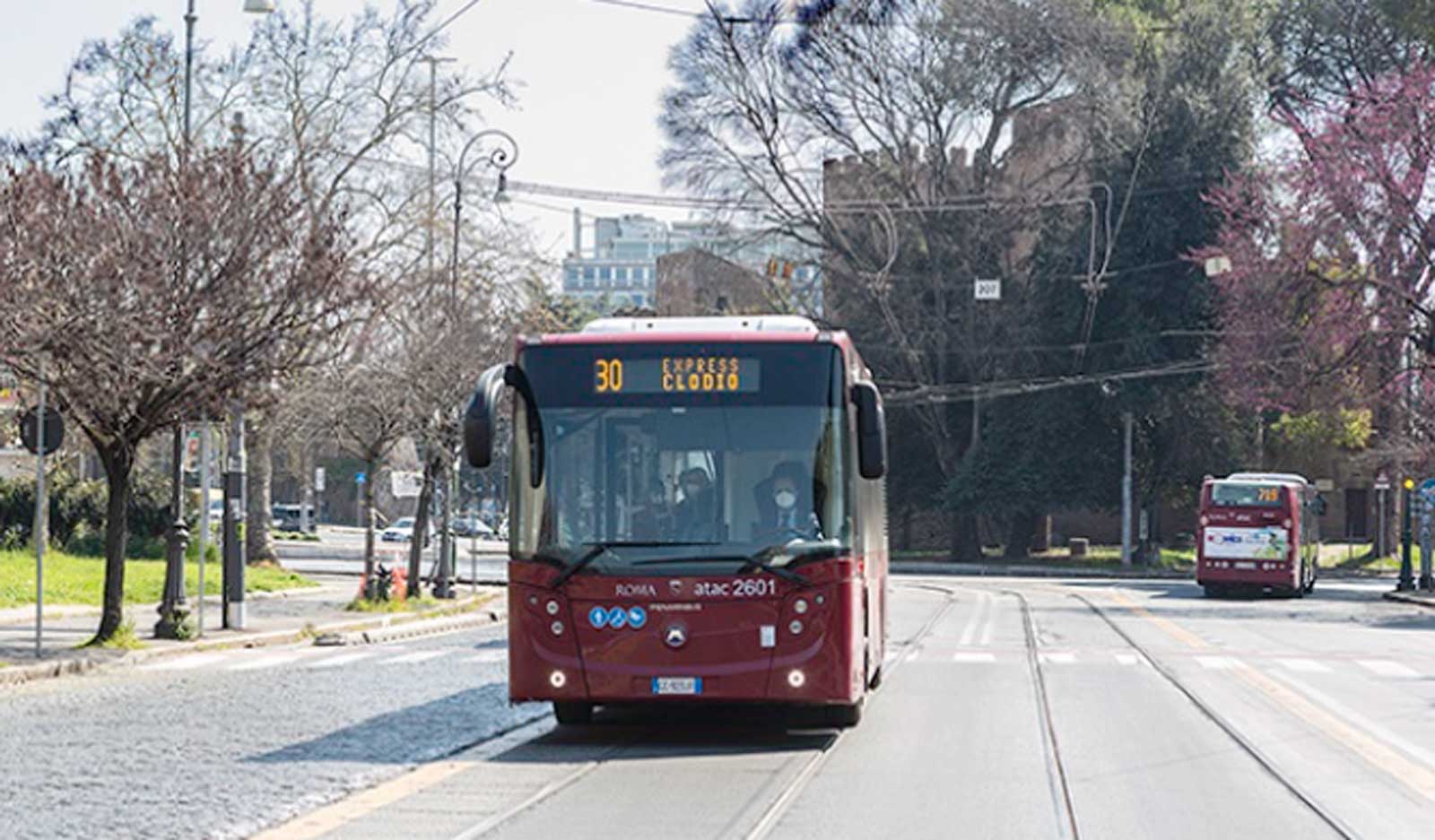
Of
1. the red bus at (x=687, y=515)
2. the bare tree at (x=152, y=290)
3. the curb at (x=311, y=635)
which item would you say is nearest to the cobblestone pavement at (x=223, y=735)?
the curb at (x=311, y=635)

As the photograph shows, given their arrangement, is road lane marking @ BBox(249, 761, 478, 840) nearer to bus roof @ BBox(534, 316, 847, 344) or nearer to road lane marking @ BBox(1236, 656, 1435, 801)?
bus roof @ BBox(534, 316, 847, 344)

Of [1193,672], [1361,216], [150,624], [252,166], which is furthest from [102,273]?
[1361,216]

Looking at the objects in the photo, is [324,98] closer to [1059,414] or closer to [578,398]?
[1059,414]

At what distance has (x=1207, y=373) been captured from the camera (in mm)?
62156

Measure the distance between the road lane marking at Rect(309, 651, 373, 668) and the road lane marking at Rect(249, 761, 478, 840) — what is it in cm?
1059

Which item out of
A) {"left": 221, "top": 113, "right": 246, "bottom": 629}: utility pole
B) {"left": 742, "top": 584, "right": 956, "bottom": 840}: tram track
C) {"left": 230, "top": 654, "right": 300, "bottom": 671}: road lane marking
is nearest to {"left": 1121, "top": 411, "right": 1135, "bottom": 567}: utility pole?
{"left": 221, "top": 113, "right": 246, "bottom": 629}: utility pole

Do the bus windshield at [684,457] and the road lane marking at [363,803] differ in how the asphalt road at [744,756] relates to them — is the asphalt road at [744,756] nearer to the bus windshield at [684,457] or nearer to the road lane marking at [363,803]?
the road lane marking at [363,803]

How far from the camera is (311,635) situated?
29281 millimetres

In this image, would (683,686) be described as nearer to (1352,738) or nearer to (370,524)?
(1352,738)

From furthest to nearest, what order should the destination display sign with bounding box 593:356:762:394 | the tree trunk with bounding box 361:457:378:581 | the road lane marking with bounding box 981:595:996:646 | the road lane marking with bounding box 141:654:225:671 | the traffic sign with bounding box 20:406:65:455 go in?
the tree trunk with bounding box 361:457:378:581 → the road lane marking with bounding box 981:595:996:646 → the road lane marking with bounding box 141:654:225:671 → the traffic sign with bounding box 20:406:65:455 → the destination display sign with bounding box 593:356:762:394

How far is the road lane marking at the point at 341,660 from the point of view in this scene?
24344mm

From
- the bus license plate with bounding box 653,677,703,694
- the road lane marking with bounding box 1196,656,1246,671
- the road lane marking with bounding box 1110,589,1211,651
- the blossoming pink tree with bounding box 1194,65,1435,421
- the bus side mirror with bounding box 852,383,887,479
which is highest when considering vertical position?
the blossoming pink tree with bounding box 1194,65,1435,421

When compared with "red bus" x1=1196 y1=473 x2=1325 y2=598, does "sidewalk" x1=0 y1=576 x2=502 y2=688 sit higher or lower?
lower

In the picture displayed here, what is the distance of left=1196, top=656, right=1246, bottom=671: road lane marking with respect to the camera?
24.3 meters
